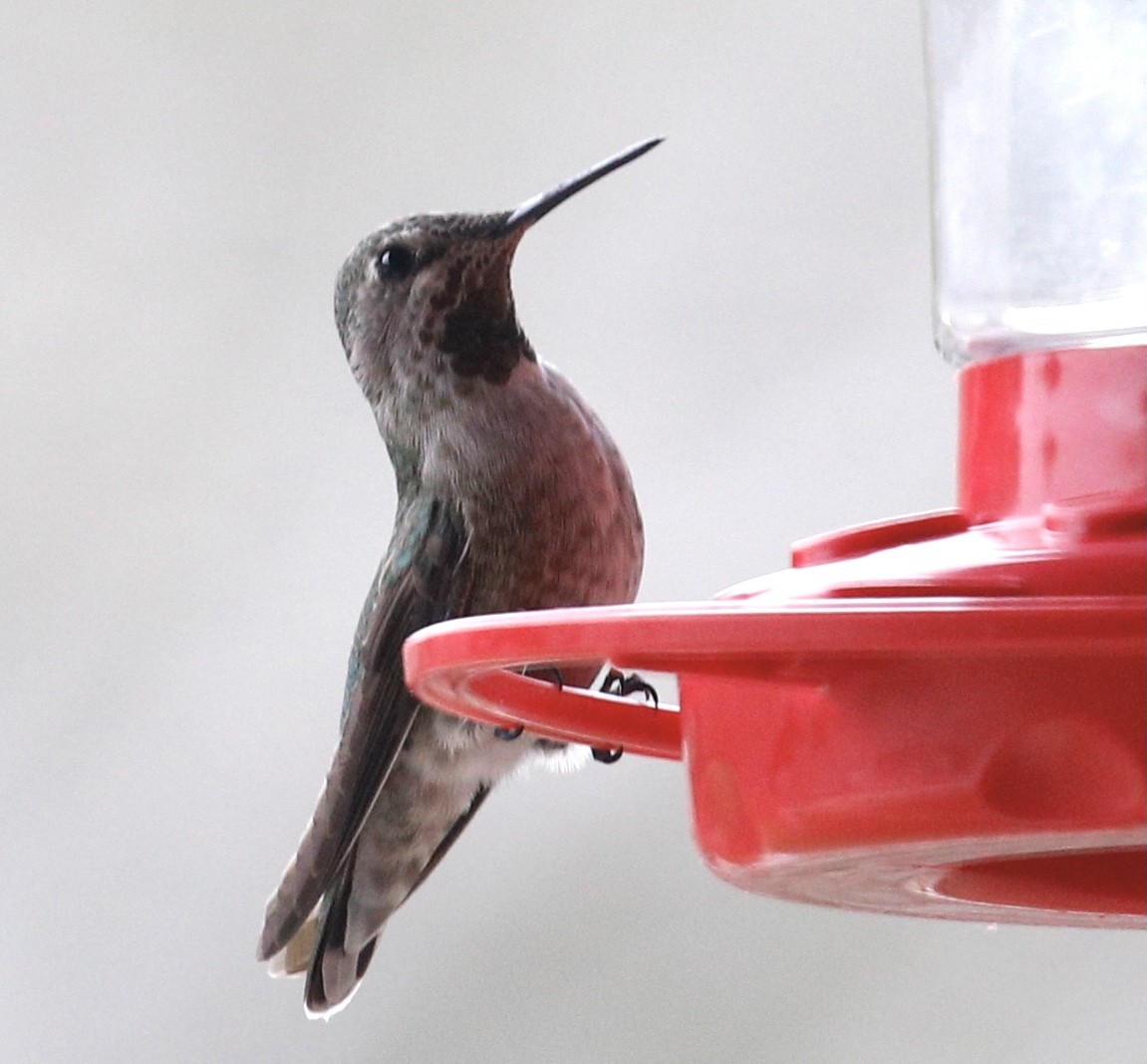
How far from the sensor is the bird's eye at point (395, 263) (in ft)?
7.63

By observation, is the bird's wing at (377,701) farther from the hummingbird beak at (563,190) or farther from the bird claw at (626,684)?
the hummingbird beak at (563,190)

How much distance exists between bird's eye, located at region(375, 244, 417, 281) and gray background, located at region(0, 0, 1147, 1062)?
1.12 meters

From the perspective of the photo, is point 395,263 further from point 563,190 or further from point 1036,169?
point 1036,169

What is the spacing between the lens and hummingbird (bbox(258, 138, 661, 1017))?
82.4 inches

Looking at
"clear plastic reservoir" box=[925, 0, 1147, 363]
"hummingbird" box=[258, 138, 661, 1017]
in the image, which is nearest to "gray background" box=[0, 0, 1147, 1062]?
"hummingbird" box=[258, 138, 661, 1017]

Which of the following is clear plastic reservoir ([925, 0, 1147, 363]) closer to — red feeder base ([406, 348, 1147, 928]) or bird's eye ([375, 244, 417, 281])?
red feeder base ([406, 348, 1147, 928])

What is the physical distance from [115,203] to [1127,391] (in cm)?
267

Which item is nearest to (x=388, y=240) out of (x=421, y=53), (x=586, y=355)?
(x=586, y=355)

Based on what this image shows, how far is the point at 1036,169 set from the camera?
173cm

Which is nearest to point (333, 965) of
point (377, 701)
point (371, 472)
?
point (377, 701)

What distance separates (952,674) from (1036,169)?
33.2 inches

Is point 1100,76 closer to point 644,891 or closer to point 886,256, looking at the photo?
point 886,256

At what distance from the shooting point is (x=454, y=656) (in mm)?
1091

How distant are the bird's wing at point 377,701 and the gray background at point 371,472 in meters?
1.21
